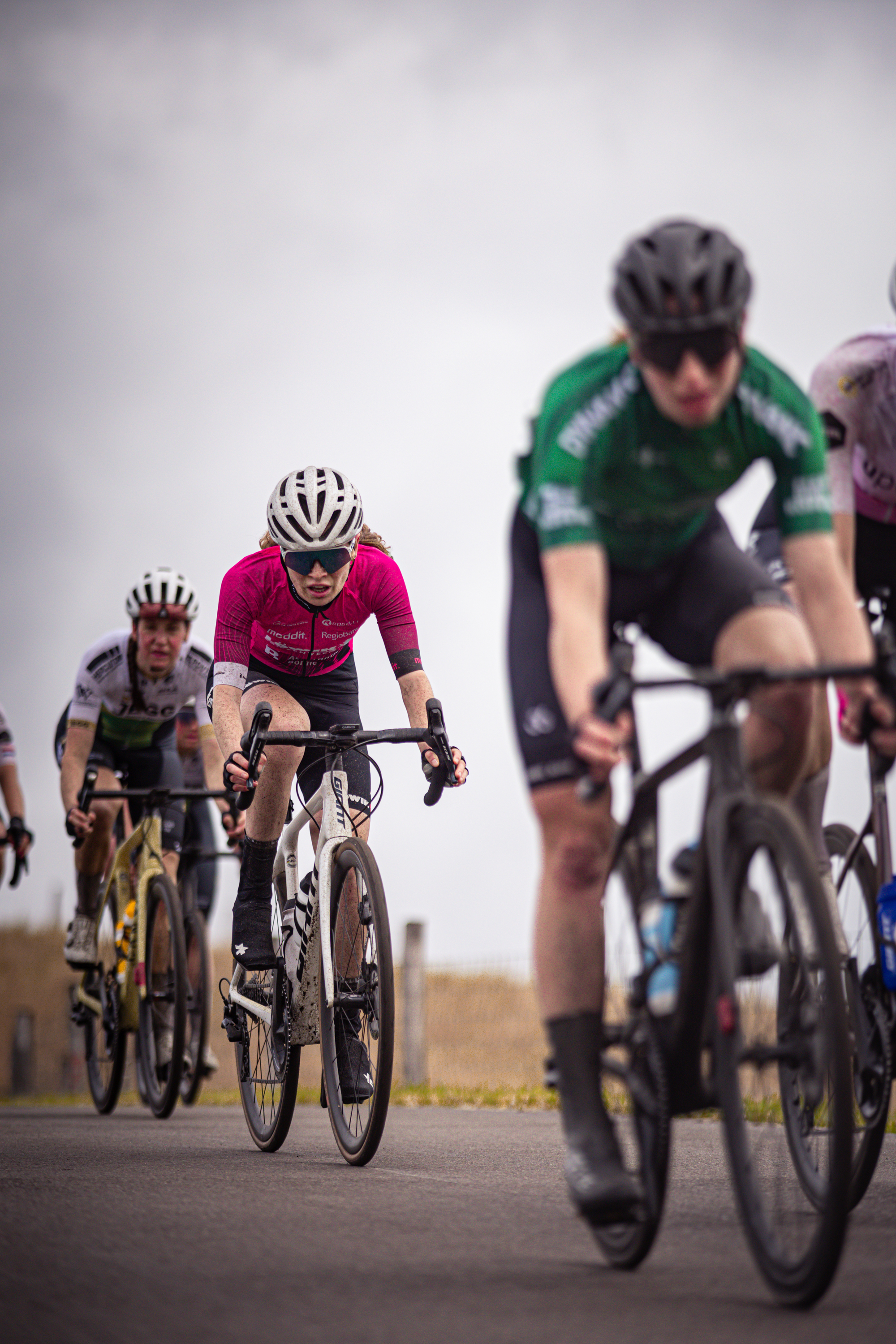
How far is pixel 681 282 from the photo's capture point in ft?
11.6

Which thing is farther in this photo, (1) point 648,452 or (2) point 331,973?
(2) point 331,973

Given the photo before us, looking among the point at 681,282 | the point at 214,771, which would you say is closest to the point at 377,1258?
the point at 681,282

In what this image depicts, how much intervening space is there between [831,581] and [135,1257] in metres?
2.29

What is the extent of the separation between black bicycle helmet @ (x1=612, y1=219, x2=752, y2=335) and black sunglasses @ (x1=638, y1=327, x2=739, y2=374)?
0.02 metres

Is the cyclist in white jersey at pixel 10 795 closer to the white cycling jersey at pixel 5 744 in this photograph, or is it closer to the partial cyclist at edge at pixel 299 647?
the white cycling jersey at pixel 5 744

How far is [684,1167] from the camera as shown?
580 cm

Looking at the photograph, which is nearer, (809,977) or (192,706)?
(809,977)

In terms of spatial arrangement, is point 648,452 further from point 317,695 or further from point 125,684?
point 125,684

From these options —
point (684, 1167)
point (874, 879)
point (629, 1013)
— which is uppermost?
point (874, 879)

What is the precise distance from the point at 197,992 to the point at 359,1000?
3.47 meters

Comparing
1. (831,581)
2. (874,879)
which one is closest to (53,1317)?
(831,581)

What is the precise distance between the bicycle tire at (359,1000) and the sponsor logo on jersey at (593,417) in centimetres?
255

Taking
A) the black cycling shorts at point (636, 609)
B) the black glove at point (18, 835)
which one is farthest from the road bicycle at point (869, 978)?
the black glove at point (18, 835)

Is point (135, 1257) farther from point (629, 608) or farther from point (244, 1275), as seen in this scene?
point (629, 608)
